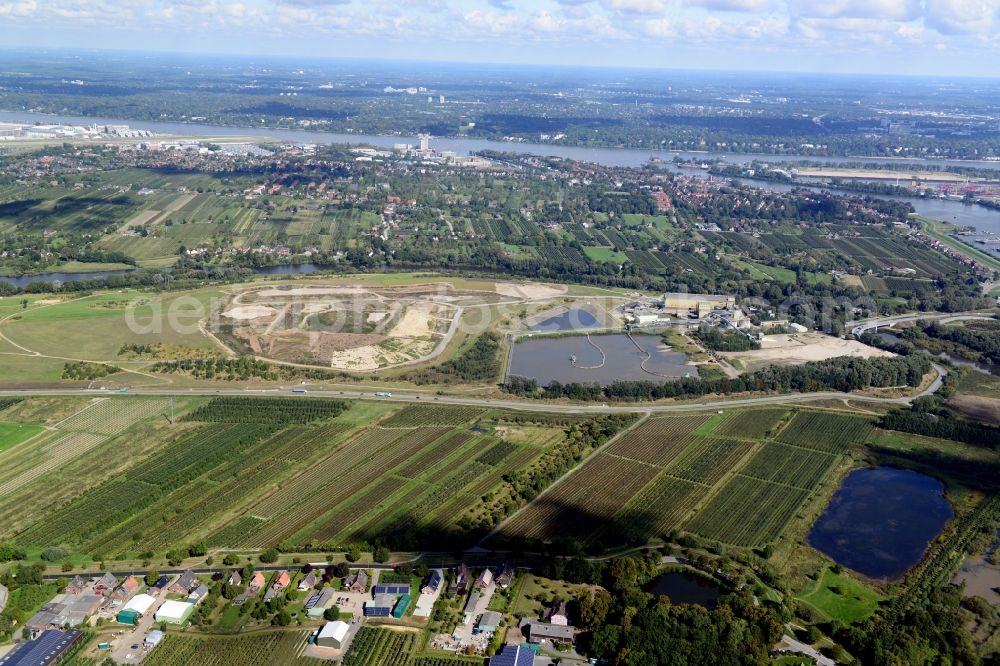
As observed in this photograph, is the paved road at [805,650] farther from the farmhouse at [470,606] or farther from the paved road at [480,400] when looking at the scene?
the paved road at [480,400]

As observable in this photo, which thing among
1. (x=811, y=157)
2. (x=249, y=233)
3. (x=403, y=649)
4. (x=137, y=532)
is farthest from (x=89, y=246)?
(x=811, y=157)

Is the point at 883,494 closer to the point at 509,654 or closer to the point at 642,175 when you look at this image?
the point at 509,654

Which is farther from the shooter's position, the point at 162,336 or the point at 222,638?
the point at 162,336

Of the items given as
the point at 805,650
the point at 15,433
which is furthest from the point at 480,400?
the point at 15,433

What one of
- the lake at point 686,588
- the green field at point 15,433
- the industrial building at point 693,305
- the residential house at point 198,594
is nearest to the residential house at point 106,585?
the residential house at point 198,594

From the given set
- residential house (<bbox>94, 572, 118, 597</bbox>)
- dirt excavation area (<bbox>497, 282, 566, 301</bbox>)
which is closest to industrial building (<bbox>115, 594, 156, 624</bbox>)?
residential house (<bbox>94, 572, 118, 597</bbox>)

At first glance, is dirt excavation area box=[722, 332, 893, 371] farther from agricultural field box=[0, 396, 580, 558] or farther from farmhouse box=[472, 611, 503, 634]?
farmhouse box=[472, 611, 503, 634]
